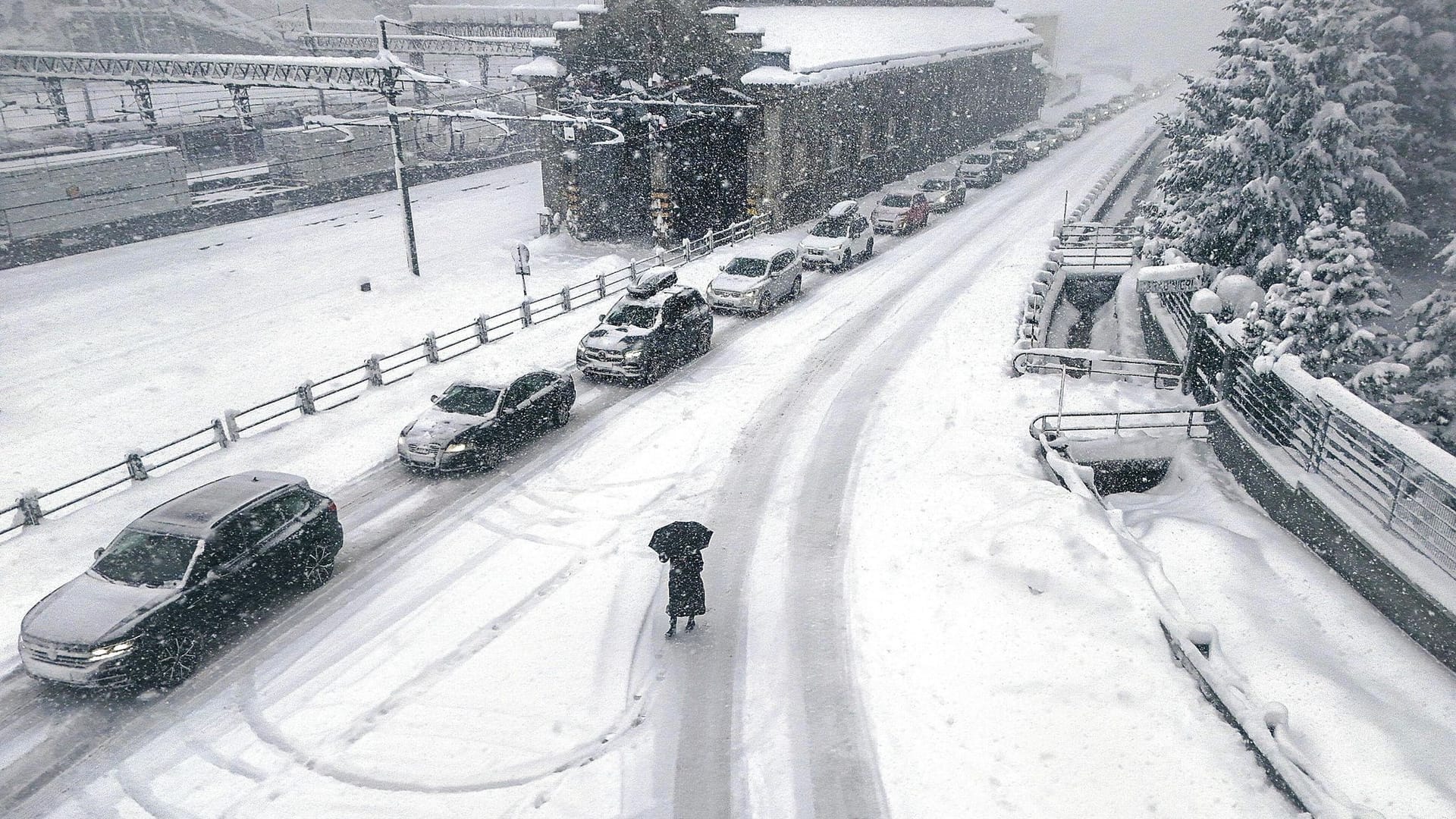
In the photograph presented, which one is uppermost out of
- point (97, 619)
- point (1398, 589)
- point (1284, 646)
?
point (97, 619)

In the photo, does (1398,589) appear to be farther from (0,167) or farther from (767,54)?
(0,167)

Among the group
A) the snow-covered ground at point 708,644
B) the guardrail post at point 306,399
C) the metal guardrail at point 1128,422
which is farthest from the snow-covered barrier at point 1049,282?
the guardrail post at point 306,399

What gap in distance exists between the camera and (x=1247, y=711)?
8.45 m

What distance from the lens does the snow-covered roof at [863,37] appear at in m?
37.2

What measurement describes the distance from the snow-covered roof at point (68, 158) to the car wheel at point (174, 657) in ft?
119

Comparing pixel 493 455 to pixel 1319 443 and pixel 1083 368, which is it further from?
pixel 1319 443

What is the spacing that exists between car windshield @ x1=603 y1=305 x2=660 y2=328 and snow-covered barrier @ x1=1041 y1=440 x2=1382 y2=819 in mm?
11854

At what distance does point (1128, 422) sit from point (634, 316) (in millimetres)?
11133

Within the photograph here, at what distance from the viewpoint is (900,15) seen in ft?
194

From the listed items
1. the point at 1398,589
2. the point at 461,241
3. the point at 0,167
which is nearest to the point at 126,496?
the point at 1398,589

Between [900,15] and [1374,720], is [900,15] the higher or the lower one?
the higher one

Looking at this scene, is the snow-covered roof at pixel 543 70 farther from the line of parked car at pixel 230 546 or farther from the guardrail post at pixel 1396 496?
the guardrail post at pixel 1396 496

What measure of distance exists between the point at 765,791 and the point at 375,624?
5.85 m

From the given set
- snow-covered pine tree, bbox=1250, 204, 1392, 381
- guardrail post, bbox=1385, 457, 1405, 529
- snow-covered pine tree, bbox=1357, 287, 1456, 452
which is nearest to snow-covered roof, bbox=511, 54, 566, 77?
snow-covered pine tree, bbox=1250, 204, 1392, 381
